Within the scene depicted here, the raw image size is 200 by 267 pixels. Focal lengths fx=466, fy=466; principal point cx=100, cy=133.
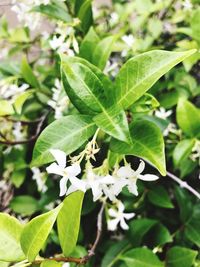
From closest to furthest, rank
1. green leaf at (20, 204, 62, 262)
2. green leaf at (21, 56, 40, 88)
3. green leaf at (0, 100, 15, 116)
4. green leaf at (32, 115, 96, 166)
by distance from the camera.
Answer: green leaf at (20, 204, 62, 262), green leaf at (32, 115, 96, 166), green leaf at (0, 100, 15, 116), green leaf at (21, 56, 40, 88)

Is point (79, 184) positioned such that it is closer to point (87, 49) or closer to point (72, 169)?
point (72, 169)

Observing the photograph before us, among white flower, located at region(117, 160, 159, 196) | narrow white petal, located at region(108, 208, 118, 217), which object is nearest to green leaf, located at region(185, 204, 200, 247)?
narrow white petal, located at region(108, 208, 118, 217)

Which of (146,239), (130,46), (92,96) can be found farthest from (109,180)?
(130,46)

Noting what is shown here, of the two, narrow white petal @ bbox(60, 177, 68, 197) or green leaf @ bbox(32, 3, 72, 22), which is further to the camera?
green leaf @ bbox(32, 3, 72, 22)

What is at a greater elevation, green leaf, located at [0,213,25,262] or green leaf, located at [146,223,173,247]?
green leaf, located at [0,213,25,262]

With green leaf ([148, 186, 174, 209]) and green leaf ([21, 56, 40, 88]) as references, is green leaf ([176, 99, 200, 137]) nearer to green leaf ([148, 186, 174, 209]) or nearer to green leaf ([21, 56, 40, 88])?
green leaf ([148, 186, 174, 209])

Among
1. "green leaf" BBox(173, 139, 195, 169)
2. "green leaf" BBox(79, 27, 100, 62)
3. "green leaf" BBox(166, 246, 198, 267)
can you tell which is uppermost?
"green leaf" BBox(79, 27, 100, 62)

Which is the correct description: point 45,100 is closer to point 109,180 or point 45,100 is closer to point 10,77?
point 10,77
